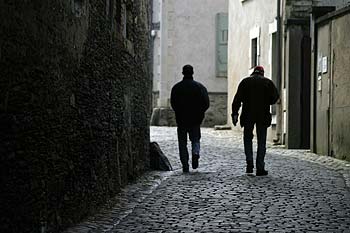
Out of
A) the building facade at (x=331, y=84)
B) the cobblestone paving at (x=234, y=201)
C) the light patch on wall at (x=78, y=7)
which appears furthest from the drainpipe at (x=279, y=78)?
the light patch on wall at (x=78, y=7)

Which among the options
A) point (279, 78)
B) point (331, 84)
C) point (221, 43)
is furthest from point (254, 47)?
point (221, 43)

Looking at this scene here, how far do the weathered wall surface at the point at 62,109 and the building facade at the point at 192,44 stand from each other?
22.1 m

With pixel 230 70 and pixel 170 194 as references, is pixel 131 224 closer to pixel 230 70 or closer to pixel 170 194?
pixel 170 194

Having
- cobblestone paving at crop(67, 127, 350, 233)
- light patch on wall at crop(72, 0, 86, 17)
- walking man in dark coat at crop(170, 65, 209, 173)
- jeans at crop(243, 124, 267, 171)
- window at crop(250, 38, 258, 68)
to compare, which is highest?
window at crop(250, 38, 258, 68)

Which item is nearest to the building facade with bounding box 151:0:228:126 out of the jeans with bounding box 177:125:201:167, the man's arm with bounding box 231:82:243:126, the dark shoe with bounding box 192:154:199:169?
the dark shoe with bounding box 192:154:199:169

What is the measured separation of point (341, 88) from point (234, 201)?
6397 mm

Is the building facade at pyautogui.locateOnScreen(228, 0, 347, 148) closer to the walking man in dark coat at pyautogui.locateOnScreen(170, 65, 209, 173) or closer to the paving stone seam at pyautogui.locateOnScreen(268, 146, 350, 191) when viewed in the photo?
the paving stone seam at pyautogui.locateOnScreen(268, 146, 350, 191)

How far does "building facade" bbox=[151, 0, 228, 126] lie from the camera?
33312mm

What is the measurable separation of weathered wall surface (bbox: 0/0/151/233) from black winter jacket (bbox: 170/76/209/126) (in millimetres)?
2079

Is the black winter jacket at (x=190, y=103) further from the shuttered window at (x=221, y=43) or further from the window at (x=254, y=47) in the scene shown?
the shuttered window at (x=221, y=43)

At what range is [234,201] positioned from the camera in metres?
9.45

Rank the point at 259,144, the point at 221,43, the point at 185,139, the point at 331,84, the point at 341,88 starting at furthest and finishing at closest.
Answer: the point at 221,43 < the point at 331,84 < the point at 341,88 < the point at 185,139 < the point at 259,144

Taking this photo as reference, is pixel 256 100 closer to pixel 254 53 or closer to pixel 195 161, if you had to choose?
pixel 195 161

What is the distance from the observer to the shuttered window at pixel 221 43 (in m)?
33.2
